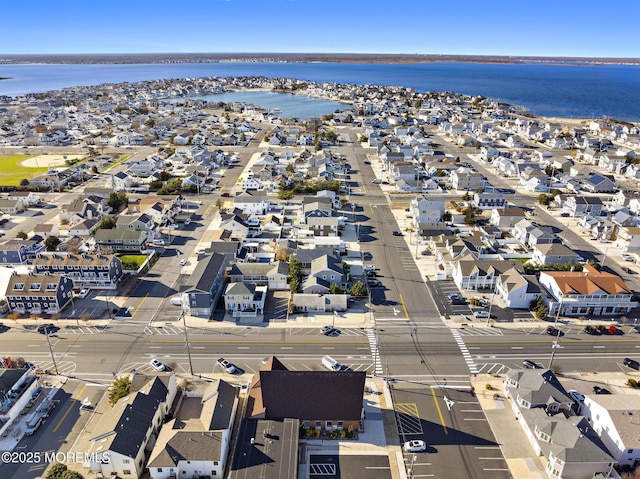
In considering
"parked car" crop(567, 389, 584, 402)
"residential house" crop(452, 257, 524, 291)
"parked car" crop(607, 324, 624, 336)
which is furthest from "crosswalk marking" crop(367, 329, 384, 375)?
"parked car" crop(607, 324, 624, 336)

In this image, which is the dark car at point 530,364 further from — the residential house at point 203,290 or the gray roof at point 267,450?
the residential house at point 203,290

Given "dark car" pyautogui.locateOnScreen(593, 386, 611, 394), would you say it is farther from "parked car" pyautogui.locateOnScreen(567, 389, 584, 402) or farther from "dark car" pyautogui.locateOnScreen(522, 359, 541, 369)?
"dark car" pyautogui.locateOnScreen(522, 359, 541, 369)

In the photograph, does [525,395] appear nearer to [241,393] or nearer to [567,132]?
[241,393]

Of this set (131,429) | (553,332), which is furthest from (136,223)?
(553,332)

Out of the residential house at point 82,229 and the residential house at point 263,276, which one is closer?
the residential house at point 263,276

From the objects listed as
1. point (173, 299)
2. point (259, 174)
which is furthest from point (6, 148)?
point (173, 299)

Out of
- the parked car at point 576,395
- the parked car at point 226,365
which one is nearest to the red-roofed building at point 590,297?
the parked car at point 576,395

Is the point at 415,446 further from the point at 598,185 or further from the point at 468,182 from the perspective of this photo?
the point at 598,185
